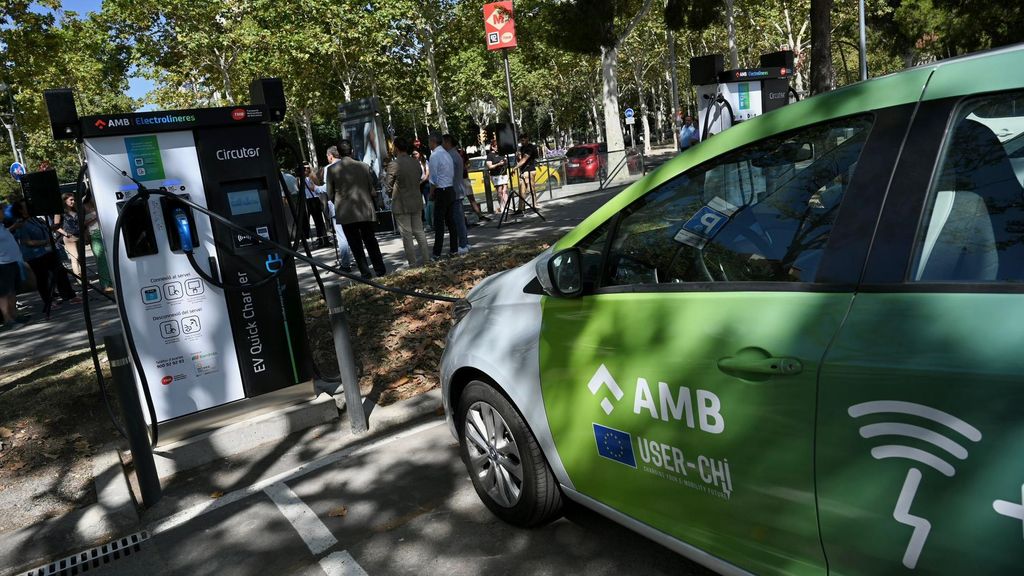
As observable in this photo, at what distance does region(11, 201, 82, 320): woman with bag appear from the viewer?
11.2 m

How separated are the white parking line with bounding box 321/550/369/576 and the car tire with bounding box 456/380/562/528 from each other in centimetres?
65

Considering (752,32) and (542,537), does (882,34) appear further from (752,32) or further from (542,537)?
(542,537)

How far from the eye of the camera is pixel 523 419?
3.19m

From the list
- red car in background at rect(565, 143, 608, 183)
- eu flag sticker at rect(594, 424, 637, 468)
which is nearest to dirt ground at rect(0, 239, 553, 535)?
eu flag sticker at rect(594, 424, 637, 468)

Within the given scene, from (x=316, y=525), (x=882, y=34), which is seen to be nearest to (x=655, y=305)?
(x=316, y=525)

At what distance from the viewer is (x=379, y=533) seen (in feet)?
12.0

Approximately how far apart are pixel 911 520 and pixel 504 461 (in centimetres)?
186

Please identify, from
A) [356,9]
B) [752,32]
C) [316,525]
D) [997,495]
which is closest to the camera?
[997,495]

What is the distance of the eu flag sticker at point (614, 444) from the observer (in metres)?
2.62

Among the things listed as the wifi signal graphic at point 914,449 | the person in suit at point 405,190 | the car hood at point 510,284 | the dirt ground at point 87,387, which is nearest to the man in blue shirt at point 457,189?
the person in suit at point 405,190

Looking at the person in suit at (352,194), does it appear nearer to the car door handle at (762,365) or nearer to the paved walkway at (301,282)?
the paved walkway at (301,282)

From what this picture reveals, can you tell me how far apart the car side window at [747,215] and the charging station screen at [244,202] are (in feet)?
9.73

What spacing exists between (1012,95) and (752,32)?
5152 cm

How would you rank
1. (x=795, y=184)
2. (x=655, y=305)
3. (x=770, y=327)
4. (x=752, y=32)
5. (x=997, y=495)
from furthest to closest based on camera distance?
(x=752, y=32) < (x=655, y=305) < (x=795, y=184) < (x=770, y=327) < (x=997, y=495)
